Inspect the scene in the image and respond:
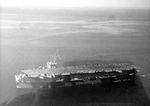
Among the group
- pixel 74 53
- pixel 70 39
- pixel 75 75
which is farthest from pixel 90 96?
pixel 70 39

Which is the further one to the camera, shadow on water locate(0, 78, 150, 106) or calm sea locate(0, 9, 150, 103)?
calm sea locate(0, 9, 150, 103)

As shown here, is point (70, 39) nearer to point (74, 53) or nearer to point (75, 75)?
point (74, 53)

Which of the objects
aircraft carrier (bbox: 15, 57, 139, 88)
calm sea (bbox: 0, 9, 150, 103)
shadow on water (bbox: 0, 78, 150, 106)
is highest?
calm sea (bbox: 0, 9, 150, 103)

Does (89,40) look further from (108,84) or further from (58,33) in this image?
(108,84)

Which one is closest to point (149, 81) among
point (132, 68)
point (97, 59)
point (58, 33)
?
point (132, 68)

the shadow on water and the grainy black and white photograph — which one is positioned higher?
the grainy black and white photograph
